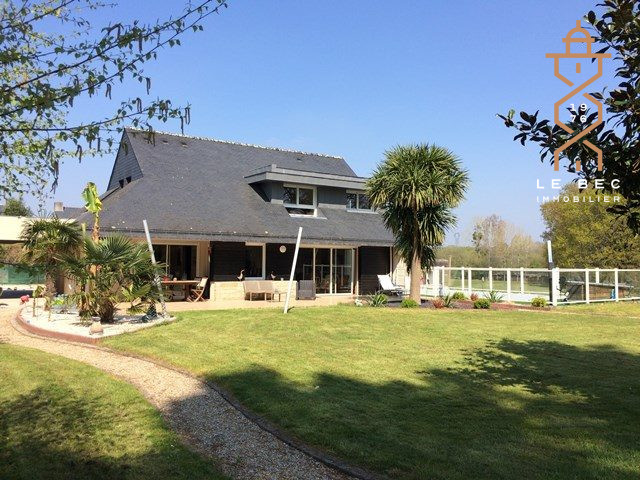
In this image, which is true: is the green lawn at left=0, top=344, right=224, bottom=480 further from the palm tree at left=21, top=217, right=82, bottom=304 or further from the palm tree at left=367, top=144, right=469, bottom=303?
the palm tree at left=367, top=144, right=469, bottom=303

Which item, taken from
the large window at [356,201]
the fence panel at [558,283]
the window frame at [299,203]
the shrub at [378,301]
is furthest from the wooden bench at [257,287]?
the fence panel at [558,283]

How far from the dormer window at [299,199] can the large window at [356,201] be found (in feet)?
8.36

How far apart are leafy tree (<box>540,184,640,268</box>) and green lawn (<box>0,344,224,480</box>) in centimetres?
3282

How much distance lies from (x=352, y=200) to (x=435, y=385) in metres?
20.2

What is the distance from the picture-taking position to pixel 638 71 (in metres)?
4.93

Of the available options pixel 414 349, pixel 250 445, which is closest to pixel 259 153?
pixel 414 349

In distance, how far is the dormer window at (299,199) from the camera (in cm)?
2453

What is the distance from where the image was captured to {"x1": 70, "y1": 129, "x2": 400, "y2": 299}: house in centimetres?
1967

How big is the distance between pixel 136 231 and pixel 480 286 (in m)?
15.6

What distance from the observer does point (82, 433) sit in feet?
18.4

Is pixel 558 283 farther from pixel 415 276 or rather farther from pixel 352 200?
pixel 352 200

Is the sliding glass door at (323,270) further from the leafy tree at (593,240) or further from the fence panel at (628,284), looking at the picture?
the leafy tree at (593,240)

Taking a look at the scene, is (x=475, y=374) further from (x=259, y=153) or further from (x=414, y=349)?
(x=259, y=153)

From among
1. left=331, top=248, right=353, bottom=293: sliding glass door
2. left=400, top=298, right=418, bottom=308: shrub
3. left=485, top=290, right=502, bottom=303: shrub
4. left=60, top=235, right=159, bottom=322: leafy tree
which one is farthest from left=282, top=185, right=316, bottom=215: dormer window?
left=60, top=235, right=159, bottom=322: leafy tree
